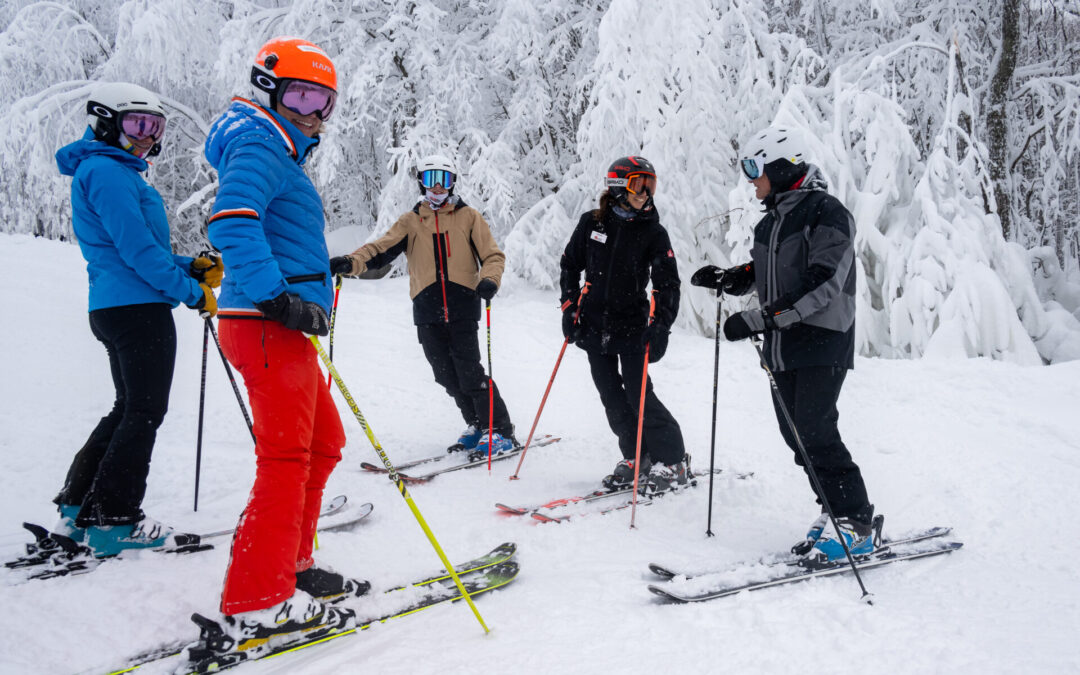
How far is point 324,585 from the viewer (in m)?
2.44

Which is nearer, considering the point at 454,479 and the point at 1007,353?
the point at 454,479

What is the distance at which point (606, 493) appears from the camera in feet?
12.5

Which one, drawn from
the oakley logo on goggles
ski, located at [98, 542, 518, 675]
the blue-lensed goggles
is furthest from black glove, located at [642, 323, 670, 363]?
ski, located at [98, 542, 518, 675]

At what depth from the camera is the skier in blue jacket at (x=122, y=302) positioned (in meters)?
2.75

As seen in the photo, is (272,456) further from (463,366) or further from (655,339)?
(463,366)

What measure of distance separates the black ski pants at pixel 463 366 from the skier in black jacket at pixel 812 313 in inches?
85.6

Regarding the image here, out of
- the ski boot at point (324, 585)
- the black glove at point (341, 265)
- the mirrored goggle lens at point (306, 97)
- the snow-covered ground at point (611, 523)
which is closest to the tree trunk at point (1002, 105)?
the snow-covered ground at point (611, 523)

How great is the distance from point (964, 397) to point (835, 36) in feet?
23.8

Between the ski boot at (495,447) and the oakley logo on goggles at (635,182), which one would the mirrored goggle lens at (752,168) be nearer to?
the oakley logo on goggles at (635,182)

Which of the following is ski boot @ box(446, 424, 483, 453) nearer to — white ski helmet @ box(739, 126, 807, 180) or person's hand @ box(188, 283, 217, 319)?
person's hand @ box(188, 283, 217, 319)

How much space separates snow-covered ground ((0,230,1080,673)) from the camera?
6.91ft

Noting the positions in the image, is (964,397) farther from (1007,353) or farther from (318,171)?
(318,171)

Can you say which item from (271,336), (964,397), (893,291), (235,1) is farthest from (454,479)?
(235,1)

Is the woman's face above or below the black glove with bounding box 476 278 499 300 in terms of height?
above
